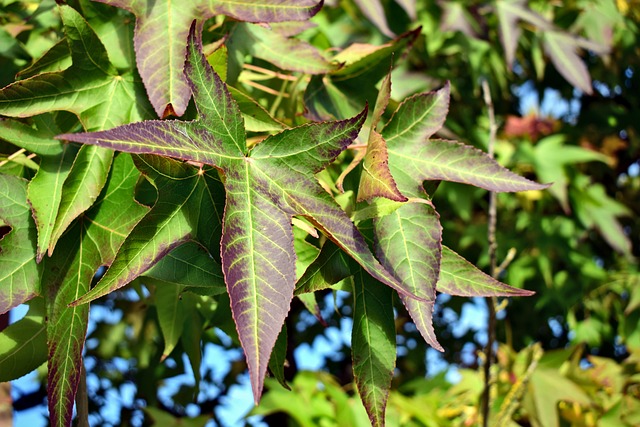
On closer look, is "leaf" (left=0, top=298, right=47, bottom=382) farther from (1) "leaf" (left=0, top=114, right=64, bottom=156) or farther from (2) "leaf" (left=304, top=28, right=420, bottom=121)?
(2) "leaf" (left=304, top=28, right=420, bottom=121)

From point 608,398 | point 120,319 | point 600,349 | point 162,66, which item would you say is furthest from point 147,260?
point 600,349

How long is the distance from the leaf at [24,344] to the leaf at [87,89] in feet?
0.63

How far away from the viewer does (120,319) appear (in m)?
2.24

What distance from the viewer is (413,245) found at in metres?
0.68

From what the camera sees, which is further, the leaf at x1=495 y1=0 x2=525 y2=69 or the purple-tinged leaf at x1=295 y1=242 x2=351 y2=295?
the leaf at x1=495 y1=0 x2=525 y2=69

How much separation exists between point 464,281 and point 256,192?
224 mm

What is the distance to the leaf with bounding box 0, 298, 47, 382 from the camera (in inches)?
28.5

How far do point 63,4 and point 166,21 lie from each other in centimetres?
10

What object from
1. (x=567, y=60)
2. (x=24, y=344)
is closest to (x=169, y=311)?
(x=24, y=344)

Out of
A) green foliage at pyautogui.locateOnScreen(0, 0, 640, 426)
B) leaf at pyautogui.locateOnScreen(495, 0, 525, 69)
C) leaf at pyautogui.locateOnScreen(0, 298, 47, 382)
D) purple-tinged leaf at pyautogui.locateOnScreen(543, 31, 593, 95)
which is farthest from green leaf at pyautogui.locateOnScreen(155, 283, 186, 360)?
purple-tinged leaf at pyautogui.locateOnScreen(543, 31, 593, 95)

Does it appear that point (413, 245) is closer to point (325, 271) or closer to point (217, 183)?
point (325, 271)

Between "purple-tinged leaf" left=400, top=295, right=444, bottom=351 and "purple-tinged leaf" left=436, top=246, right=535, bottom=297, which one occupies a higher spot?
"purple-tinged leaf" left=400, top=295, right=444, bottom=351

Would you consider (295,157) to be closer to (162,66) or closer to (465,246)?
(162,66)

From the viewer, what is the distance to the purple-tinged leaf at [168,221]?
602 mm
